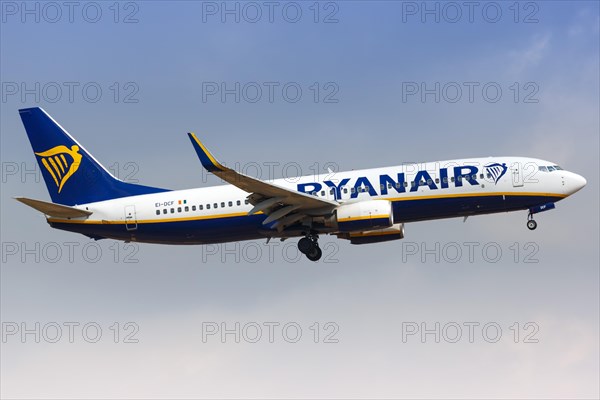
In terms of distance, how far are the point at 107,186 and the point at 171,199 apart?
431cm

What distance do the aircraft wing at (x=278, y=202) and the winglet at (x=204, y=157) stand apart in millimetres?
1179

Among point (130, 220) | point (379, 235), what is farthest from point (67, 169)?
point (379, 235)

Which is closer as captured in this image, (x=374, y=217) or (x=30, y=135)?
(x=374, y=217)

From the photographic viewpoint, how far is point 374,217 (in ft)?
170

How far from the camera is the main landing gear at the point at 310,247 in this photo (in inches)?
2162

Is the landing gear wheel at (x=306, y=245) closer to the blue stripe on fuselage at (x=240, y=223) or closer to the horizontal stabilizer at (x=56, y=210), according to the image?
the blue stripe on fuselage at (x=240, y=223)

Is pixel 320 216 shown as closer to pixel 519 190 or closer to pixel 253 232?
pixel 253 232

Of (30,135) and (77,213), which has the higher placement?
(30,135)

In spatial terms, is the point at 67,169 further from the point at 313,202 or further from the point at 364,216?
the point at 364,216

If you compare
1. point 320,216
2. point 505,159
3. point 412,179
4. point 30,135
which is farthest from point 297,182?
point 30,135

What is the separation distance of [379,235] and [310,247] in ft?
15.2

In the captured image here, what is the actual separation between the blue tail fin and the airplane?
0.25 feet

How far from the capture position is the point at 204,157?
46.8 m

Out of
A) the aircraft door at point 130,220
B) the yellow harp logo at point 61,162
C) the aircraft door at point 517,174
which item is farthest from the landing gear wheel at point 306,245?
the yellow harp logo at point 61,162
